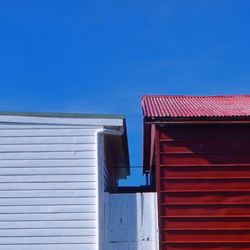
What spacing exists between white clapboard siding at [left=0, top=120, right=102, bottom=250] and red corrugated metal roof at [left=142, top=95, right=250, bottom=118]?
1586 millimetres

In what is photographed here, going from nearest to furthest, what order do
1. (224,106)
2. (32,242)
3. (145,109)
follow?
(32,242) → (145,109) → (224,106)

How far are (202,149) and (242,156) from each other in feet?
2.74

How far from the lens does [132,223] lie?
1178cm

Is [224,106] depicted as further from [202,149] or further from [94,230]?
[94,230]

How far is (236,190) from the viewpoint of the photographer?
11852mm

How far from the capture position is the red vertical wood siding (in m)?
11.7

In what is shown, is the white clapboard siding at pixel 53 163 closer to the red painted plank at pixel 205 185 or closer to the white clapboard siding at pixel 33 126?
the white clapboard siding at pixel 33 126

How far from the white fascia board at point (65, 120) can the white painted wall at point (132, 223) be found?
1500 mm

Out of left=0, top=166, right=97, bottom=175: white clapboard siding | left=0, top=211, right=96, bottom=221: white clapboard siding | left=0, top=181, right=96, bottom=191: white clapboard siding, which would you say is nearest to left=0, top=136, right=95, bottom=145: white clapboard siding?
left=0, top=166, right=97, bottom=175: white clapboard siding

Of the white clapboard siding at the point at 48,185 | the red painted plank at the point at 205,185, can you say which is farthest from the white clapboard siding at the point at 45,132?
the red painted plank at the point at 205,185

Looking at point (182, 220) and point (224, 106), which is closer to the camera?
point (182, 220)

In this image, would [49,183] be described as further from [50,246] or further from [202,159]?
[202,159]

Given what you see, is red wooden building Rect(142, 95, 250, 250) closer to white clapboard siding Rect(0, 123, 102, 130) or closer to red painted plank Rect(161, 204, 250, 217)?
red painted plank Rect(161, 204, 250, 217)

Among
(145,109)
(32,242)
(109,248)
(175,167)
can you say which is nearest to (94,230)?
(109,248)
